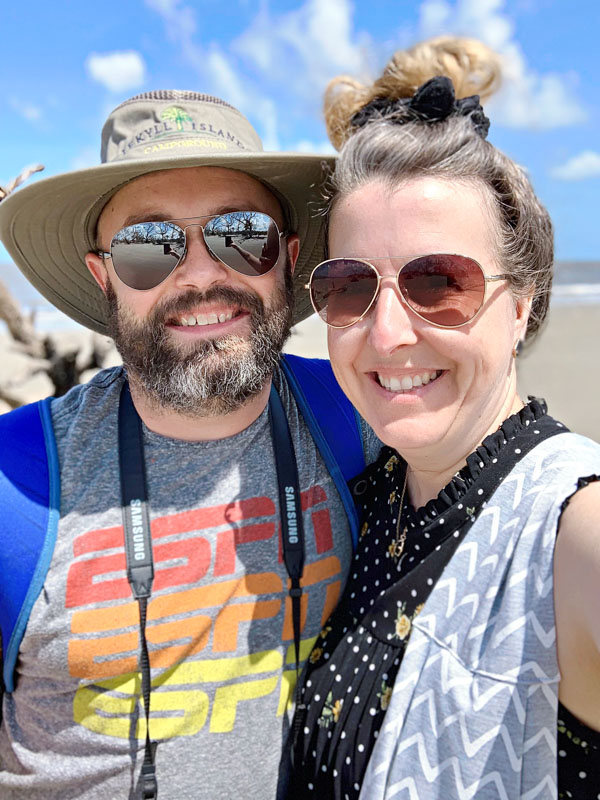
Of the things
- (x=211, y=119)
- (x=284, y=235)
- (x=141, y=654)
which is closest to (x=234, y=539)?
(x=141, y=654)

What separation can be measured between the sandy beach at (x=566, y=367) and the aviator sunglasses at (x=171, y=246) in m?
3.80

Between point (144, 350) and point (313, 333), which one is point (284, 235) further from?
point (313, 333)

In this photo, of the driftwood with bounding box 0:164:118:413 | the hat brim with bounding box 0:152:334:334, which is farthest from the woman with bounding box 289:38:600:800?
the driftwood with bounding box 0:164:118:413

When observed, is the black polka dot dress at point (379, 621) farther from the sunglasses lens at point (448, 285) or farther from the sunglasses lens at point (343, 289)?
the sunglasses lens at point (343, 289)

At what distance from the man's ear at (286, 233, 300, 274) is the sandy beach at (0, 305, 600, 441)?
468cm

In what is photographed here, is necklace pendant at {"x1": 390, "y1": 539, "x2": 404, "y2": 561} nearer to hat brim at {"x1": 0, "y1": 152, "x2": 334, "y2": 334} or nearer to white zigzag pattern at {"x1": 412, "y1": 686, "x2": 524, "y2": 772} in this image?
white zigzag pattern at {"x1": 412, "y1": 686, "x2": 524, "y2": 772}

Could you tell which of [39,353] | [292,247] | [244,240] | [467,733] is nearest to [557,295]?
[39,353]

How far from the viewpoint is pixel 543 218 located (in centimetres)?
175

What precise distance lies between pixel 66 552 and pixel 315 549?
793 millimetres

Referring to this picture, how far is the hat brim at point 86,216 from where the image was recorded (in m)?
2.05

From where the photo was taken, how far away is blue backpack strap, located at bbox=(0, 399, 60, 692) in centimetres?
184

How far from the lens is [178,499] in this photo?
80.4 inches

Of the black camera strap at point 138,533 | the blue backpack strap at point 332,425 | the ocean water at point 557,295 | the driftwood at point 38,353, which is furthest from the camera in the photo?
the ocean water at point 557,295

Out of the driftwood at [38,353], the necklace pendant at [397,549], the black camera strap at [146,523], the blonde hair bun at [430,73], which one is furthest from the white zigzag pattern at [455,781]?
the driftwood at [38,353]
